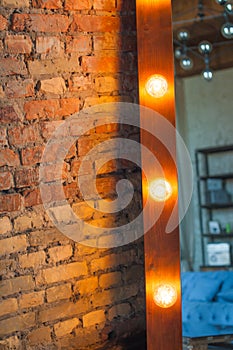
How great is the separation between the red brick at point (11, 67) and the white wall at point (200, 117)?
5.08 m

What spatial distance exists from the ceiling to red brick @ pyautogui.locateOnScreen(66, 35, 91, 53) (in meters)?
3.38

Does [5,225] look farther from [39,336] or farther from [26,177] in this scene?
[39,336]

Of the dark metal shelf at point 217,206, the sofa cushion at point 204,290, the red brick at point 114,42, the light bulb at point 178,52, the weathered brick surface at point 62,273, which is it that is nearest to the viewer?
the weathered brick surface at point 62,273

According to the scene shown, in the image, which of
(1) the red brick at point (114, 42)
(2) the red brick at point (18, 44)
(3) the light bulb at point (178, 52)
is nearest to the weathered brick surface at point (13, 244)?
(2) the red brick at point (18, 44)

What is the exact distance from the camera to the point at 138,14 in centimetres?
250

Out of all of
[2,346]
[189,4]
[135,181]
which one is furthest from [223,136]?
[2,346]

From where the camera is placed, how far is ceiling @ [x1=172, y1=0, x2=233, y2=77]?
19.5 ft

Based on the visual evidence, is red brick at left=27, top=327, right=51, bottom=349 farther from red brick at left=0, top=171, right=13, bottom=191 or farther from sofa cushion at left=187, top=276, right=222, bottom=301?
sofa cushion at left=187, top=276, right=222, bottom=301

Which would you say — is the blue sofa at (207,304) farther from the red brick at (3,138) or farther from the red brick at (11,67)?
the red brick at (11,67)

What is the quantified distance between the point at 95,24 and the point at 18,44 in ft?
1.12

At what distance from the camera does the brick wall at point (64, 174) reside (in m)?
2.35

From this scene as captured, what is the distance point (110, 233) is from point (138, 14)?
885mm

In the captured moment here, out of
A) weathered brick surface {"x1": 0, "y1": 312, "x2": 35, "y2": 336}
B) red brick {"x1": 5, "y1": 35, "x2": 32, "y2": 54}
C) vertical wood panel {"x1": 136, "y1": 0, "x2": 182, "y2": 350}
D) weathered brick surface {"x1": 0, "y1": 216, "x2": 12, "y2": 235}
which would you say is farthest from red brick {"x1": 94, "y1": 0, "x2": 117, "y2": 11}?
weathered brick surface {"x1": 0, "y1": 312, "x2": 35, "y2": 336}

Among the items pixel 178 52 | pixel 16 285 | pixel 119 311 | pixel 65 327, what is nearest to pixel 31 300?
pixel 16 285
